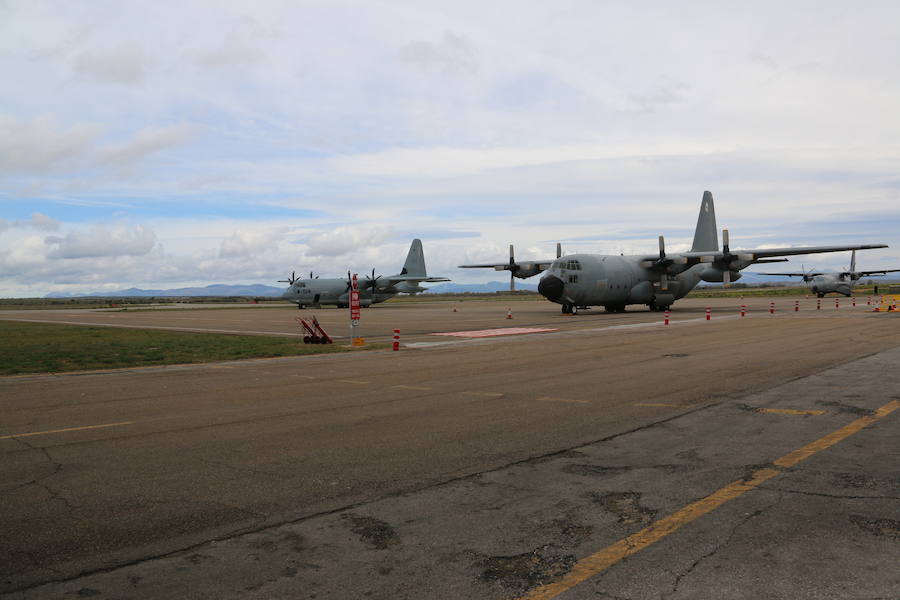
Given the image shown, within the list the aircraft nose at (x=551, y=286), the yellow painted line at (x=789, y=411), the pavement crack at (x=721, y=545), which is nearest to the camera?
the pavement crack at (x=721, y=545)

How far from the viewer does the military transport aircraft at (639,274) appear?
4275cm

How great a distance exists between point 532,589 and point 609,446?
4.18m

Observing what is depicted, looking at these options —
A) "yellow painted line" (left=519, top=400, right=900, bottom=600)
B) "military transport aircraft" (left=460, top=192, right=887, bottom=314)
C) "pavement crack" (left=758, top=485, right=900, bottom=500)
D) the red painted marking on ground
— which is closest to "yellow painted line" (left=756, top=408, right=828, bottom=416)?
"yellow painted line" (left=519, top=400, right=900, bottom=600)

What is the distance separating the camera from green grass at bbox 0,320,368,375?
19328 mm

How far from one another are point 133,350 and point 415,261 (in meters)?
59.9

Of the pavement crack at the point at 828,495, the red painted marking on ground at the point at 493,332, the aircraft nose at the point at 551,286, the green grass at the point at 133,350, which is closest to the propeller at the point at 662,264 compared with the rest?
the aircraft nose at the point at 551,286

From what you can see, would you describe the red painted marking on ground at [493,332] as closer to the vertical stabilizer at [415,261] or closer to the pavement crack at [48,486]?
the pavement crack at [48,486]

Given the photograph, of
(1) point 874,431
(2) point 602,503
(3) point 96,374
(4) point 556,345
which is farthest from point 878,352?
(3) point 96,374

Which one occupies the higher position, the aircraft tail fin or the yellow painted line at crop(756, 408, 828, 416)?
the aircraft tail fin

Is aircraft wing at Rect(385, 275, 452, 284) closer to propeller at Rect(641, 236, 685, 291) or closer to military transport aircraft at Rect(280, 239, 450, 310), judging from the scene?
military transport aircraft at Rect(280, 239, 450, 310)

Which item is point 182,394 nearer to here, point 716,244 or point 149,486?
point 149,486

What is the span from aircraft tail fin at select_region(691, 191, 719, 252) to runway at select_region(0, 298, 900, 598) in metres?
42.0

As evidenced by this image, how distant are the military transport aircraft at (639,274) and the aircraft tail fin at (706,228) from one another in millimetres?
3533

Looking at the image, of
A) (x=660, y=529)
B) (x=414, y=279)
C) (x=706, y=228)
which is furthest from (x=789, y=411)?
(x=414, y=279)
